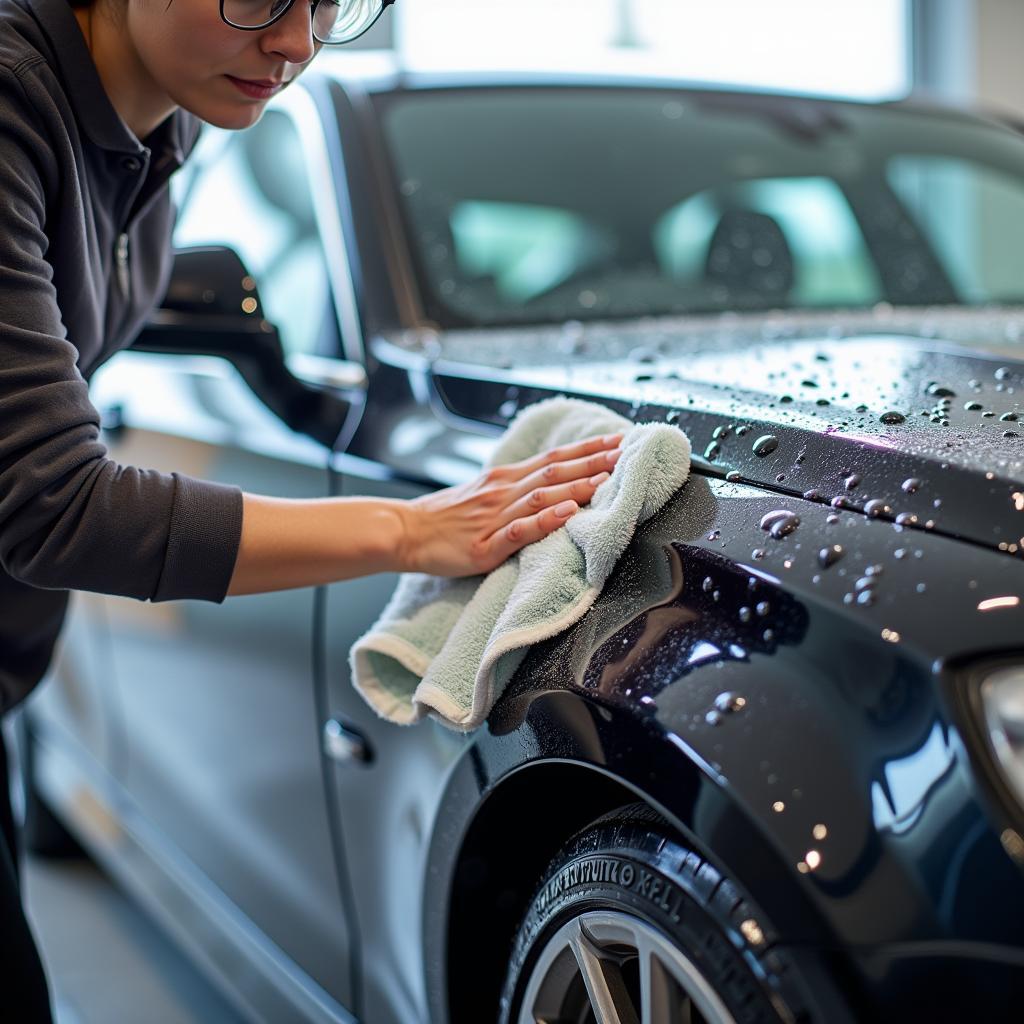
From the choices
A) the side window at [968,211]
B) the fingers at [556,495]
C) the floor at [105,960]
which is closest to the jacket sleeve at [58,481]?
the fingers at [556,495]

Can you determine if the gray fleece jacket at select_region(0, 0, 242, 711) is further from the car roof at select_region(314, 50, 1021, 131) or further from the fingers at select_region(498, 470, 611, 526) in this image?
the car roof at select_region(314, 50, 1021, 131)

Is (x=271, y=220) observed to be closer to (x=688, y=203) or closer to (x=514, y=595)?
(x=688, y=203)

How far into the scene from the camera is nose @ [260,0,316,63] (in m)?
1.15

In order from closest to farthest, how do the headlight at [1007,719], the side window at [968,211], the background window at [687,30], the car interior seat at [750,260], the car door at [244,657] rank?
the headlight at [1007,719] < the car door at [244,657] < the car interior seat at [750,260] < the side window at [968,211] < the background window at [687,30]

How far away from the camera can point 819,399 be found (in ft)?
3.79

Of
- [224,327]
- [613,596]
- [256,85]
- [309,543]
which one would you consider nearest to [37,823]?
[224,327]

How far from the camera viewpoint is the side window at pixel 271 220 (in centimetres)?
182

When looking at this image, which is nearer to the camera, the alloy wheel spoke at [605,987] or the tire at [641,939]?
the tire at [641,939]

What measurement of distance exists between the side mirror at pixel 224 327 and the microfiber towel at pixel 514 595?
0.52 m

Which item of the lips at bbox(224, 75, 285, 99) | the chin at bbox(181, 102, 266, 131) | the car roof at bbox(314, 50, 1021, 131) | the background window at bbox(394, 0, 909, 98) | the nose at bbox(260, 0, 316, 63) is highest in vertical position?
the background window at bbox(394, 0, 909, 98)

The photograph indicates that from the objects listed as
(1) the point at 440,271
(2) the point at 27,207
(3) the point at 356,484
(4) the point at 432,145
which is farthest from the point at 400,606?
(4) the point at 432,145

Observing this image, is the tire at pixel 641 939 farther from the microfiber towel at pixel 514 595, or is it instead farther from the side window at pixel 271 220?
the side window at pixel 271 220

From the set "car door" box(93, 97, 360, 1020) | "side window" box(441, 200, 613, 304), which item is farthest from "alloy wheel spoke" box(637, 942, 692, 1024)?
"side window" box(441, 200, 613, 304)

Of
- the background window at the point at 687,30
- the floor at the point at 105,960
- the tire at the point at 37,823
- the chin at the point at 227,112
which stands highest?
the background window at the point at 687,30
